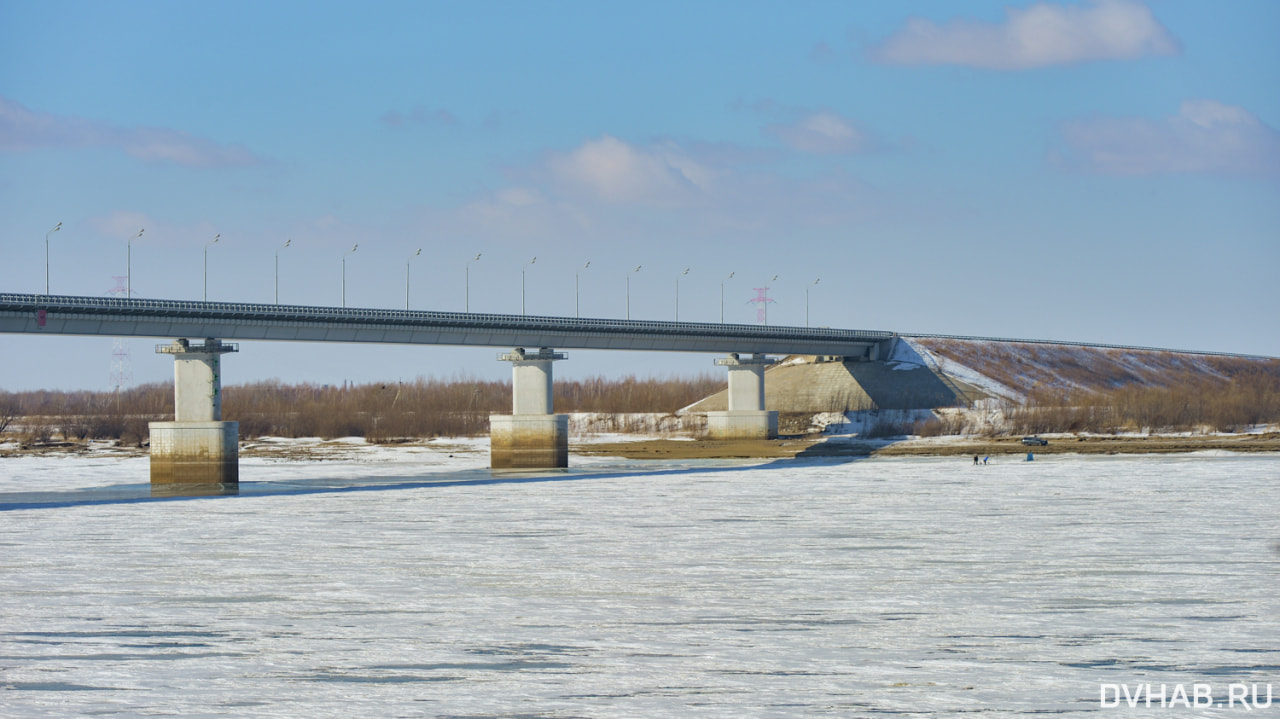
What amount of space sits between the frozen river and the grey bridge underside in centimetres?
2854

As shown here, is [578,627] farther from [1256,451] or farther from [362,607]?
[1256,451]

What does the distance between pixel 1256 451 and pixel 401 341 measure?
1975 inches

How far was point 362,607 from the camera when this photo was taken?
2073 cm

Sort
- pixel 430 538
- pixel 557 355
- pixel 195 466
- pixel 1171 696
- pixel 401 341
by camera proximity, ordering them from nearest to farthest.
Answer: pixel 1171 696
pixel 430 538
pixel 195 466
pixel 401 341
pixel 557 355

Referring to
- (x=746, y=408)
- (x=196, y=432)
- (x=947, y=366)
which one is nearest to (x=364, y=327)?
(x=196, y=432)

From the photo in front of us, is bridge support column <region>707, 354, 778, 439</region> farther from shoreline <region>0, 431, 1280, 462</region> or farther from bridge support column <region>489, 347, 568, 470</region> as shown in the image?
bridge support column <region>489, 347, 568, 470</region>

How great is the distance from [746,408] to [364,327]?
35219 millimetres

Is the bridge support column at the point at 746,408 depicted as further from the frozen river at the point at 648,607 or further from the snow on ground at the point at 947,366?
the frozen river at the point at 648,607

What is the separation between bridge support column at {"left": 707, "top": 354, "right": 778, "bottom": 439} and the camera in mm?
100875

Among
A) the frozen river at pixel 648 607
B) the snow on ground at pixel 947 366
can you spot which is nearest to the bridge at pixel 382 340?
the snow on ground at pixel 947 366

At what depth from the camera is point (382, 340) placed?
7931 cm

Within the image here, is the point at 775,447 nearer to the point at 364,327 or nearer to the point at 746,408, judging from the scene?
the point at 746,408

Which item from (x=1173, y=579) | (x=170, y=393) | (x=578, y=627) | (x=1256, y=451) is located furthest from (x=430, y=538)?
(x=170, y=393)

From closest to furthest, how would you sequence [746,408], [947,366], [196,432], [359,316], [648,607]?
[648,607]
[196,432]
[359,316]
[746,408]
[947,366]
